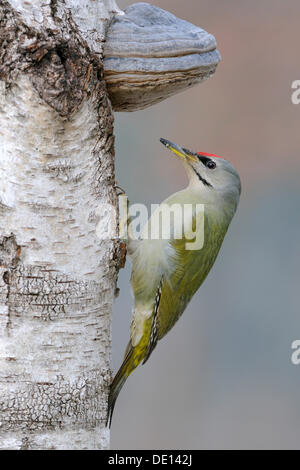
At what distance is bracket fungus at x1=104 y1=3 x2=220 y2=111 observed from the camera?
2.52 m

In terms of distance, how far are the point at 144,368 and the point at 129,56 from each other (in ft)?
9.38

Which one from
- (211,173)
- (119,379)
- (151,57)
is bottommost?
(119,379)

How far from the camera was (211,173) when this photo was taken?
3.35 meters

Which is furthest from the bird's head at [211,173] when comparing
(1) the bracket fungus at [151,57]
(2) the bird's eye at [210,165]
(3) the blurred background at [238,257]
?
(3) the blurred background at [238,257]

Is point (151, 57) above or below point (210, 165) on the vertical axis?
above

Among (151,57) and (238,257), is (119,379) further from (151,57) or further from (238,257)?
(238,257)

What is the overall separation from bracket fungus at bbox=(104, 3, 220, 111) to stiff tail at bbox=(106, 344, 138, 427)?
0.94 m

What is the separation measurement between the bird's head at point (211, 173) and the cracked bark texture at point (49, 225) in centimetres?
99

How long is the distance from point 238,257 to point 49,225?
2.87 metres

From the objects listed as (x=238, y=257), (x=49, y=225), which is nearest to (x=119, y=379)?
(x=49, y=225)

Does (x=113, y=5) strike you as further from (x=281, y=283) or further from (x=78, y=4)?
(x=281, y=283)

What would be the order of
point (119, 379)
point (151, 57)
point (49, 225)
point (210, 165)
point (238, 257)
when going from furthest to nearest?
point (238, 257), point (210, 165), point (119, 379), point (151, 57), point (49, 225)

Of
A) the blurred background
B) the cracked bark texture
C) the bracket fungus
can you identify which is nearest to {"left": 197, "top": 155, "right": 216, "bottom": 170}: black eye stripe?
the bracket fungus
